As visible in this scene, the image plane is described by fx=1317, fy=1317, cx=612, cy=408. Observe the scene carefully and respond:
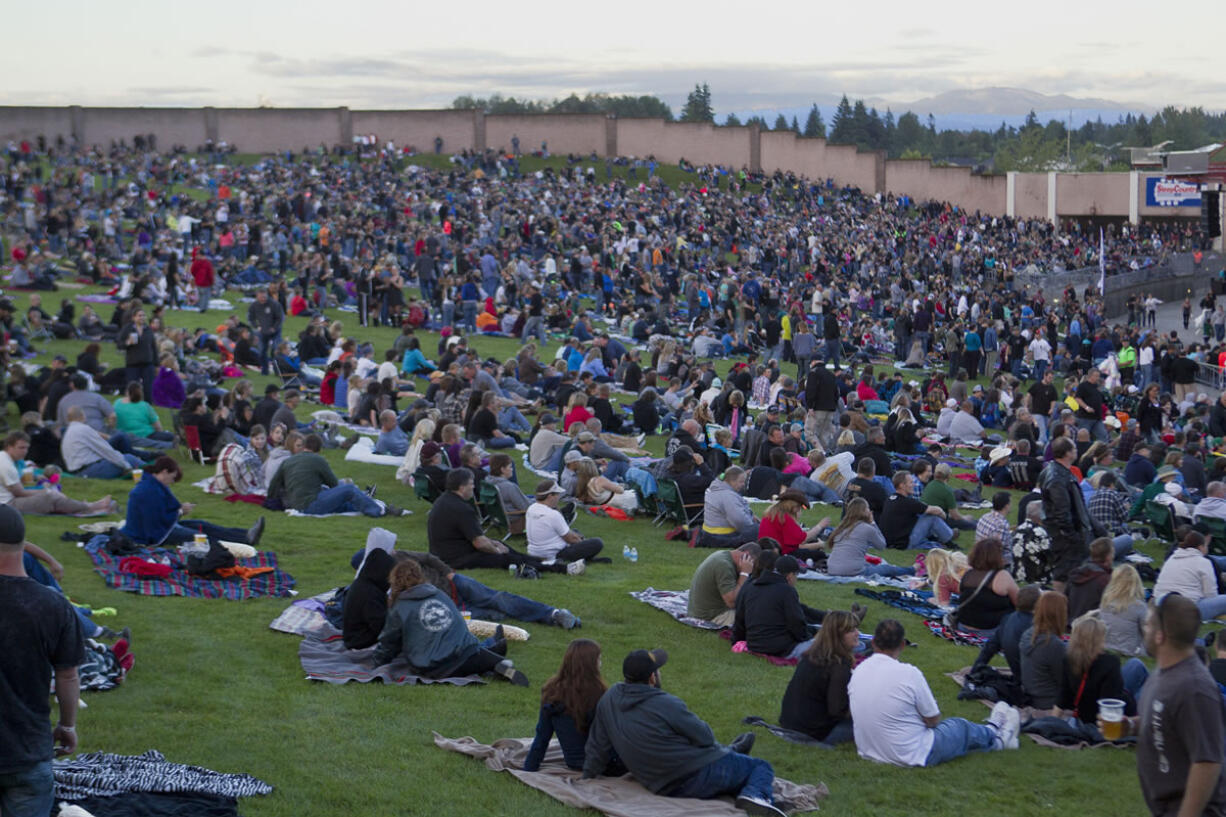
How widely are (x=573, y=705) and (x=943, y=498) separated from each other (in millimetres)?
8913

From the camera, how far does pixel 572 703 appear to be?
286 inches

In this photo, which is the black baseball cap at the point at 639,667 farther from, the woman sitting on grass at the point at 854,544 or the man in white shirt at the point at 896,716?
the woman sitting on grass at the point at 854,544

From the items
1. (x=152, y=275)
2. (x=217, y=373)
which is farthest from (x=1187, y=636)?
(x=152, y=275)

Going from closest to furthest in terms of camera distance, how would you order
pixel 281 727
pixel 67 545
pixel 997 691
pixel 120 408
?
pixel 281 727 < pixel 997 691 < pixel 67 545 < pixel 120 408

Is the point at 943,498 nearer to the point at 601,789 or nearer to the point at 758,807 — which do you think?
the point at 758,807

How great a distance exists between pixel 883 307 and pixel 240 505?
2816 cm

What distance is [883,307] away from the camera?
131ft

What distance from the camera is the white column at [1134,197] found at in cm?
6788

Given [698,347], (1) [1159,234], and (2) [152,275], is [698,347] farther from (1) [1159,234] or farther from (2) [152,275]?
(1) [1159,234]

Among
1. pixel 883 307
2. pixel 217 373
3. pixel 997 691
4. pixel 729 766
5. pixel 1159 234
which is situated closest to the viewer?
pixel 729 766

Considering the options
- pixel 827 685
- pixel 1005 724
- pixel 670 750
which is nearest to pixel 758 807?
pixel 670 750

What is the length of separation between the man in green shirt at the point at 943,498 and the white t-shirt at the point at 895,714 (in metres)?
7.51

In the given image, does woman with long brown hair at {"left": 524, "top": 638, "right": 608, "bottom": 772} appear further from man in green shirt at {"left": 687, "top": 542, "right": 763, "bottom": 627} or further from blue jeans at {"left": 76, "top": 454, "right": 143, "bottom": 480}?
blue jeans at {"left": 76, "top": 454, "right": 143, "bottom": 480}

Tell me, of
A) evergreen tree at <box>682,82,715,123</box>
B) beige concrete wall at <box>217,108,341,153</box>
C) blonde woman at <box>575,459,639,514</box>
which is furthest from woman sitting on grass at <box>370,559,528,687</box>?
evergreen tree at <box>682,82,715,123</box>
